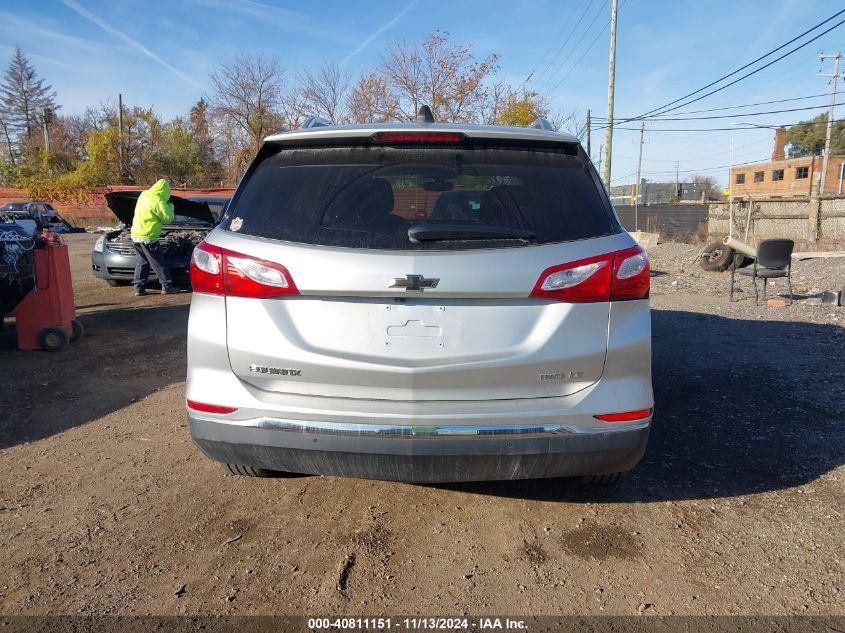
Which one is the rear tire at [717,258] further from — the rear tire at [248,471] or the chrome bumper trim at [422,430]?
the rear tire at [248,471]

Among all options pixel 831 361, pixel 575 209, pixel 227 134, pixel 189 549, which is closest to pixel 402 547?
pixel 189 549

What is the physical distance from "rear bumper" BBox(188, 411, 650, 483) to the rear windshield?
0.77 m

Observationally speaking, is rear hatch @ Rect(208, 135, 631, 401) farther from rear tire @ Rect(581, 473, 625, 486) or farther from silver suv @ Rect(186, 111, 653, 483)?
rear tire @ Rect(581, 473, 625, 486)

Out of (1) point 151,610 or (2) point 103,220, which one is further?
(2) point 103,220

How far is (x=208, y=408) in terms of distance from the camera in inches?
102

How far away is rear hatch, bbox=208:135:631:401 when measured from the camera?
7.88 ft

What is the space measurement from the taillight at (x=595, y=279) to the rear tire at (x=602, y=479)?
102 cm

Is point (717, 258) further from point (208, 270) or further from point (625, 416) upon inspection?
point (208, 270)

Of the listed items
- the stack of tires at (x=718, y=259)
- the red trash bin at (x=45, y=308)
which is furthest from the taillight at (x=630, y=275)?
the stack of tires at (x=718, y=259)

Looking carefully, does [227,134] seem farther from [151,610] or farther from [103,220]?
[151,610]

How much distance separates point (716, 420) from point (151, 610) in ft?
12.4

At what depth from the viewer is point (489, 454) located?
2.49m

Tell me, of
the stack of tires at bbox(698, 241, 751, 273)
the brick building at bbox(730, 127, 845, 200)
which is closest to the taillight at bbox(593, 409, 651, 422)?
the stack of tires at bbox(698, 241, 751, 273)

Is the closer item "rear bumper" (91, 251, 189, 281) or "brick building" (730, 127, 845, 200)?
"rear bumper" (91, 251, 189, 281)
